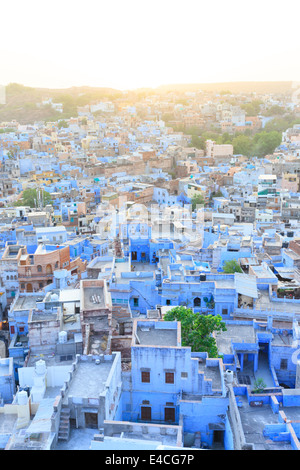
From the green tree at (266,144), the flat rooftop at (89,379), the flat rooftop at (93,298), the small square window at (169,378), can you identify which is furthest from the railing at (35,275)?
the green tree at (266,144)

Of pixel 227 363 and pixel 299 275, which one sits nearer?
pixel 227 363

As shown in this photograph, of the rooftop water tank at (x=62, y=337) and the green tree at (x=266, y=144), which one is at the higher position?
the green tree at (x=266, y=144)

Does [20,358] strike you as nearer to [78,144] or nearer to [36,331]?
[36,331]

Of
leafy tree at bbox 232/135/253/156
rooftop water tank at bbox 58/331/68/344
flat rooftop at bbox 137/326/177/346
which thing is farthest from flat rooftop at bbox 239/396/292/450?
leafy tree at bbox 232/135/253/156

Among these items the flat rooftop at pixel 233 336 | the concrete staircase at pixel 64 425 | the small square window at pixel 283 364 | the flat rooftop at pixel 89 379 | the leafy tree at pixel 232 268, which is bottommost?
the small square window at pixel 283 364

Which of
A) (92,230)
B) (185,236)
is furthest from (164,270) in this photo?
(92,230)

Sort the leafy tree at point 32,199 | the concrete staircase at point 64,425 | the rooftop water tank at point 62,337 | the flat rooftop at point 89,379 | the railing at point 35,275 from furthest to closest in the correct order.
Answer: the leafy tree at point 32,199
the railing at point 35,275
the rooftop water tank at point 62,337
the flat rooftop at point 89,379
the concrete staircase at point 64,425

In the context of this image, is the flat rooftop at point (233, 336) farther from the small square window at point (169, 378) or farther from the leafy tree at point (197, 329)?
the small square window at point (169, 378)
